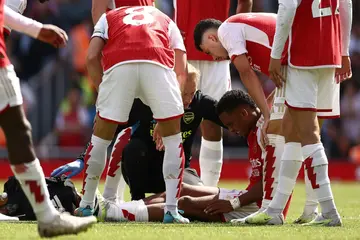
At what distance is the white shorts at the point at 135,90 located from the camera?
6.86 meters

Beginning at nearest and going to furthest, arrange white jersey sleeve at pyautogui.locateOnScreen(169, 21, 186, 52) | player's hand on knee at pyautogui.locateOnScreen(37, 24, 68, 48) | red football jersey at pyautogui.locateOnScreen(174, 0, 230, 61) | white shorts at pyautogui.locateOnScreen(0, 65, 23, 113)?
1. white shorts at pyautogui.locateOnScreen(0, 65, 23, 113)
2. player's hand on knee at pyautogui.locateOnScreen(37, 24, 68, 48)
3. white jersey sleeve at pyautogui.locateOnScreen(169, 21, 186, 52)
4. red football jersey at pyautogui.locateOnScreen(174, 0, 230, 61)

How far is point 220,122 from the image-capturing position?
802 centimetres

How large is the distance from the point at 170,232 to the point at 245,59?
2.08m

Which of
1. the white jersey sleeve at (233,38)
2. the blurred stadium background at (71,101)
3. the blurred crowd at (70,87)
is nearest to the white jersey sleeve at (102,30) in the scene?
the white jersey sleeve at (233,38)

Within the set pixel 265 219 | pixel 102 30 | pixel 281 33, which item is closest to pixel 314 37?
pixel 281 33

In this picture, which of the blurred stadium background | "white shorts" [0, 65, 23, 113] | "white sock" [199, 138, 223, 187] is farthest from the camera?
the blurred stadium background

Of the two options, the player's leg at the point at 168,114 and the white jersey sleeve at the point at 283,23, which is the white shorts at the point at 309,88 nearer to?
the white jersey sleeve at the point at 283,23

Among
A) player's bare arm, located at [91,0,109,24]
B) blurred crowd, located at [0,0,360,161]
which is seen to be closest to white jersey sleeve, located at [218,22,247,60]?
player's bare arm, located at [91,0,109,24]

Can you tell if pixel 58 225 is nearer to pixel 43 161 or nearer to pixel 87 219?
pixel 87 219

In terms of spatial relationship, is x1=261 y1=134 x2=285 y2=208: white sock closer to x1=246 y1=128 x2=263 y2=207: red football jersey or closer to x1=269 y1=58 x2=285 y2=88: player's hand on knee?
x1=246 y1=128 x2=263 y2=207: red football jersey

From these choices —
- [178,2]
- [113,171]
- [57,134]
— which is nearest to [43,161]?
[57,134]

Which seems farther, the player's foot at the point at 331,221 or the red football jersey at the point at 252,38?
the red football jersey at the point at 252,38

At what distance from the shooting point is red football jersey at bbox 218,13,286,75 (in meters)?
7.64

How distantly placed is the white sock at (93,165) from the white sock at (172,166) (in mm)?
479
